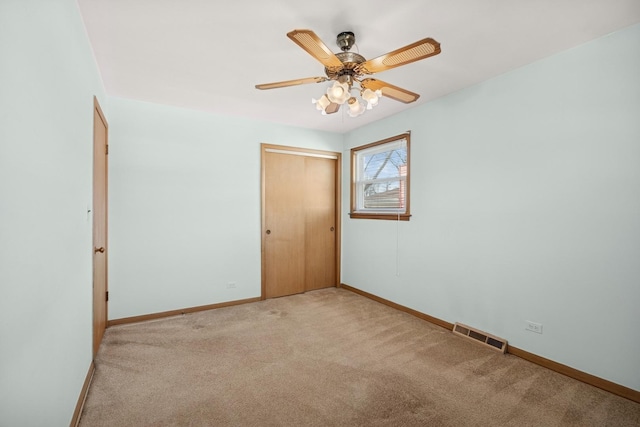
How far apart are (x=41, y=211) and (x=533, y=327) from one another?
338 cm

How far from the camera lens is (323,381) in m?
2.19

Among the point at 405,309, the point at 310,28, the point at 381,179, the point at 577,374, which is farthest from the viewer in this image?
the point at 381,179

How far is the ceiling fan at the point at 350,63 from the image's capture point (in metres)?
1.54

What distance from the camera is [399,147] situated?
3.83 meters

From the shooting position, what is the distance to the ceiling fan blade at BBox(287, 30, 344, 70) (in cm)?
146

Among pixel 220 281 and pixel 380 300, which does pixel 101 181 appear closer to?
pixel 220 281

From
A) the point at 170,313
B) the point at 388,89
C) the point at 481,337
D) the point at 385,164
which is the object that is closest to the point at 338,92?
the point at 388,89

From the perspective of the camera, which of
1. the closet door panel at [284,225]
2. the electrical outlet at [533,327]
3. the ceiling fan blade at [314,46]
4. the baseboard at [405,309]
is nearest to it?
the ceiling fan blade at [314,46]

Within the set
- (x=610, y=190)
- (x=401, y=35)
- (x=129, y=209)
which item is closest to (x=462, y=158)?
(x=610, y=190)

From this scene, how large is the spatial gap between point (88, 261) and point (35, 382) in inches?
47.5

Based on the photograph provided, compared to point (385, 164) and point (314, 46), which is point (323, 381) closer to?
point (314, 46)

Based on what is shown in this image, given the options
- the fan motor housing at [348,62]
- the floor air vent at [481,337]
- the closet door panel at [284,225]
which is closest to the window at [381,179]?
the closet door panel at [284,225]

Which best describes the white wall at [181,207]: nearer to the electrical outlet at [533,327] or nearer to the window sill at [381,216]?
the window sill at [381,216]

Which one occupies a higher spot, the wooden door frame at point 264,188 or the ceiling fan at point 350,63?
the ceiling fan at point 350,63
